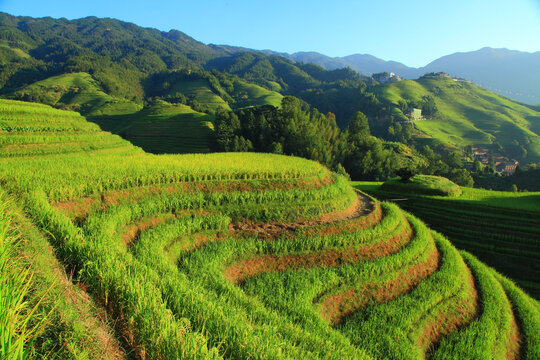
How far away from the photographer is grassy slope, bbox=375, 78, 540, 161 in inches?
4102

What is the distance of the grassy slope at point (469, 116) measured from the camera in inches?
4102

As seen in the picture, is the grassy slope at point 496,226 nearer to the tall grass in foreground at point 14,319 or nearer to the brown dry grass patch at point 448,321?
the brown dry grass patch at point 448,321

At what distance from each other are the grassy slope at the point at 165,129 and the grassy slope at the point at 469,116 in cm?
9354

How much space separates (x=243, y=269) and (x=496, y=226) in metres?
17.2

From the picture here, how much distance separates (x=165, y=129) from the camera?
60969 millimetres

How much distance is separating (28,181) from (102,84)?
142272mm

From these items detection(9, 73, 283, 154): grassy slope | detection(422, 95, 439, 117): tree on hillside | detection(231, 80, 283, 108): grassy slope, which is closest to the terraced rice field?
detection(9, 73, 283, 154): grassy slope

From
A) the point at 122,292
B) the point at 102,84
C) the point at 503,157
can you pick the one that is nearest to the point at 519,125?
the point at 503,157

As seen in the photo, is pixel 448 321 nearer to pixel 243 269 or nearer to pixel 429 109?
pixel 243 269

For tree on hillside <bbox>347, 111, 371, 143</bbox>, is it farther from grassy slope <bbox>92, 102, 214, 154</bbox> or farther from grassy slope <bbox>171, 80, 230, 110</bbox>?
grassy slope <bbox>171, 80, 230, 110</bbox>

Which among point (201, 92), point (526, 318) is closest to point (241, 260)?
point (526, 318)

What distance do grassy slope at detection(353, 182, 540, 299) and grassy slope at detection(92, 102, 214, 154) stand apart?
140ft

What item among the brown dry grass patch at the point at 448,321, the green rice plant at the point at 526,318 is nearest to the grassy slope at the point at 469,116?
the green rice plant at the point at 526,318

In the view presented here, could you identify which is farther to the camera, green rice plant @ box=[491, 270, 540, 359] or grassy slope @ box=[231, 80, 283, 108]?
grassy slope @ box=[231, 80, 283, 108]
